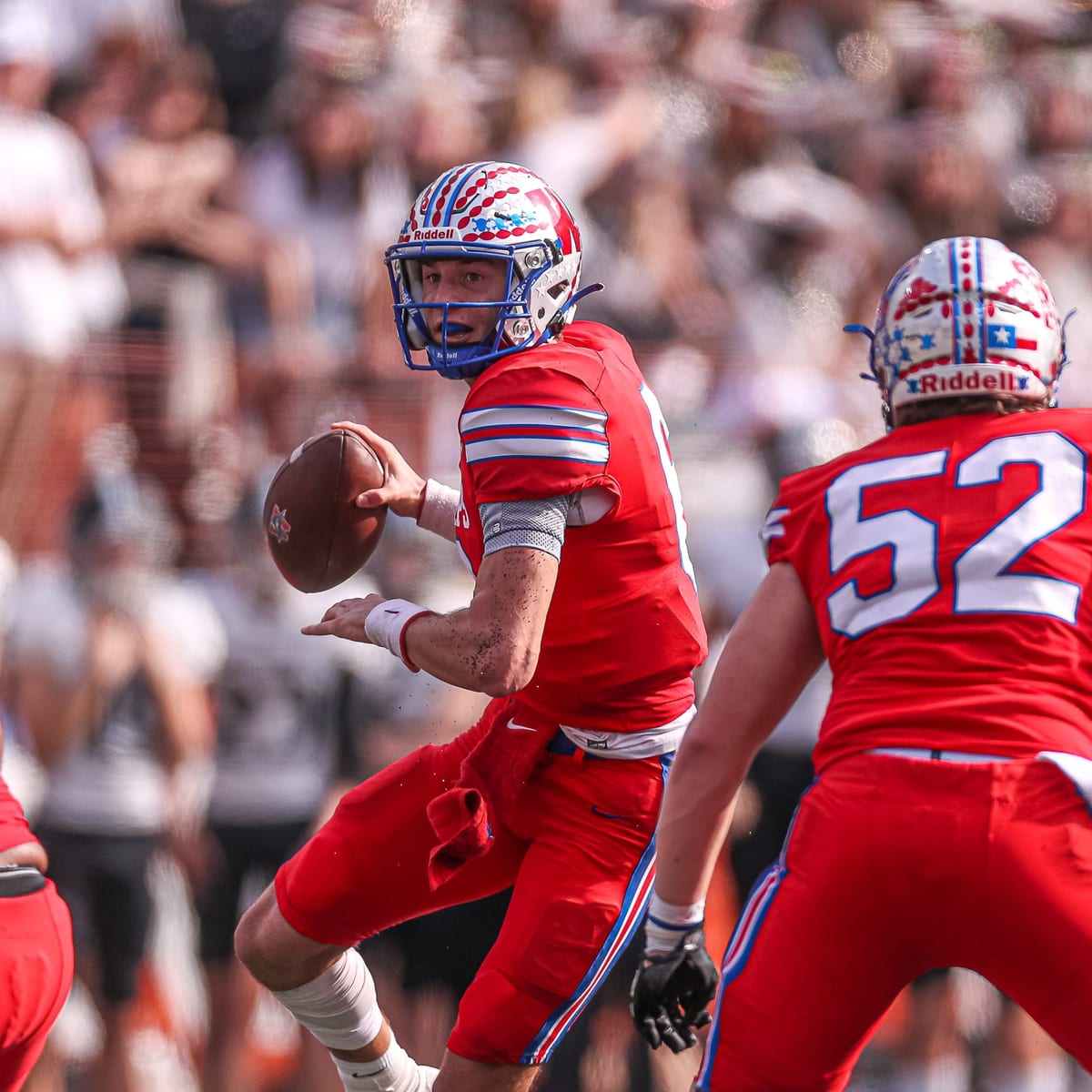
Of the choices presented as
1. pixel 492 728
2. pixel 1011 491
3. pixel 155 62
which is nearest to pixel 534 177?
pixel 492 728

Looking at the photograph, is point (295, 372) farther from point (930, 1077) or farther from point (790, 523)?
point (790, 523)

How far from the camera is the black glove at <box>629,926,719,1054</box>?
2.55 metres

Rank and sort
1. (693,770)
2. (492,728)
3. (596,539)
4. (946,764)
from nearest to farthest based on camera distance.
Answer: (946,764) < (693,770) < (596,539) < (492,728)

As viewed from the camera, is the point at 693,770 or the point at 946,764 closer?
the point at 946,764

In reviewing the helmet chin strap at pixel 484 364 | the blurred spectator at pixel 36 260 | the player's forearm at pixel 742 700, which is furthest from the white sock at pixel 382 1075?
the blurred spectator at pixel 36 260

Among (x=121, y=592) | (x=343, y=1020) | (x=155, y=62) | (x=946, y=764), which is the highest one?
(x=155, y=62)

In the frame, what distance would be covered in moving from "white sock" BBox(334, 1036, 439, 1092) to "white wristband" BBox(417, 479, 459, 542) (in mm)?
1127

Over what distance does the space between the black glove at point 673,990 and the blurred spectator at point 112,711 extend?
261 cm

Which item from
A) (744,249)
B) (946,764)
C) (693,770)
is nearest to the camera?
(946,764)

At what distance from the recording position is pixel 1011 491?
2252mm

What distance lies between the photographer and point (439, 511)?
3539 mm

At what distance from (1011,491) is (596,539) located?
2.97 ft

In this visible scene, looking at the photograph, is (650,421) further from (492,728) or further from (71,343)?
(71,343)

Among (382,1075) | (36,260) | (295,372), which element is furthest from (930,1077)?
(36,260)
